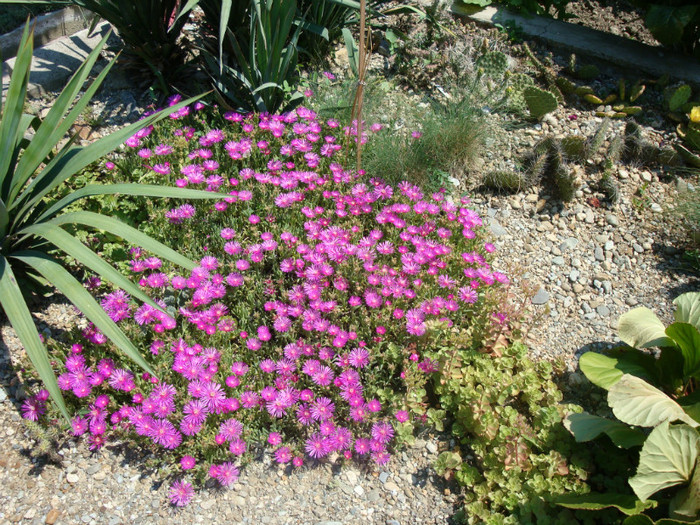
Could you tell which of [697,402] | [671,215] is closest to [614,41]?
[671,215]

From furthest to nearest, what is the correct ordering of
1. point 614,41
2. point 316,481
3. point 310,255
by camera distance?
point 614,41 < point 310,255 < point 316,481

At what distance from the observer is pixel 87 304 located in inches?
87.0

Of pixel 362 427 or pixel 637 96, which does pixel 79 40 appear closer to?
pixel 362 427

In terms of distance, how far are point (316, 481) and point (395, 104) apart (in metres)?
2.78

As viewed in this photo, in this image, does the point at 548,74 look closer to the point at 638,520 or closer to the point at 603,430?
the point at 603,430

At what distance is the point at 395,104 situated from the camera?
4246mm

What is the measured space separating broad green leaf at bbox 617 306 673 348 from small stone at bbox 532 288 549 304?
1.78 ft

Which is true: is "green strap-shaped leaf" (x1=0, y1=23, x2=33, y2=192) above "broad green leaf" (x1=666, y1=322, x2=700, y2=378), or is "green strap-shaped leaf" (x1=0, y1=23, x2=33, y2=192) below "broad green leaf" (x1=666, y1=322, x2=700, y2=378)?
above

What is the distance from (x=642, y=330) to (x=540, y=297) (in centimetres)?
67

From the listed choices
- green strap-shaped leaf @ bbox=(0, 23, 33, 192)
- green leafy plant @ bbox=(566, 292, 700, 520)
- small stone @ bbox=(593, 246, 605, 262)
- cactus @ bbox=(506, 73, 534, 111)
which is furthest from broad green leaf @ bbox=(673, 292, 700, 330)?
green strap-shaped leaf @ bbox=(0, 23, 33, 192)

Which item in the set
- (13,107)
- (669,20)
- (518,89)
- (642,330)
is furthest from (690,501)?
(669,20)

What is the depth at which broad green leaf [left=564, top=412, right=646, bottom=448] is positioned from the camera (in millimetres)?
2328

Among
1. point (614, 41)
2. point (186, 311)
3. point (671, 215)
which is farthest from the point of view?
point (614, 41)

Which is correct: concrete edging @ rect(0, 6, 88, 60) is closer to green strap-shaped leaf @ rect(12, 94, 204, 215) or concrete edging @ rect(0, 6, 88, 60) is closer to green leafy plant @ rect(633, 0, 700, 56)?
green strap-shaped leaf @ rect(12, 94, 204, 215)
